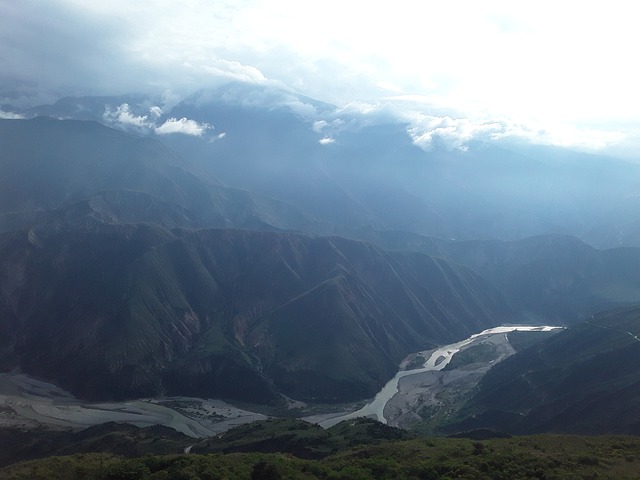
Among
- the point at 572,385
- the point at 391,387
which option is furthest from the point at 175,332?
the point at 572,385

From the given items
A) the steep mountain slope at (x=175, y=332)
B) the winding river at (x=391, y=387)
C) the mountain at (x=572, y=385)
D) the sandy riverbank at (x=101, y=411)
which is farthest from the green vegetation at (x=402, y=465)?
the steep mountain slope at (x=175, y=332)

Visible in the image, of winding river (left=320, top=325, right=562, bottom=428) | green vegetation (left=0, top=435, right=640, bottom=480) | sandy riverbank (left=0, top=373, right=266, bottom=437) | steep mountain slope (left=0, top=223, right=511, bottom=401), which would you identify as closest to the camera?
green vegetation (left=0, top=435, right=640, bottom=480)

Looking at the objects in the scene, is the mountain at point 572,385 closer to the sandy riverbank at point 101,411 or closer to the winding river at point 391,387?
the winding river at point 391,387

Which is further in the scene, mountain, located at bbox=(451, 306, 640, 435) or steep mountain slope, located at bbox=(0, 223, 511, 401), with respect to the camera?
steep mountain slope, located at bbox=(0, 223, 511, 401)

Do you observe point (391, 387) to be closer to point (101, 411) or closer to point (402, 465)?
point (101, 411)

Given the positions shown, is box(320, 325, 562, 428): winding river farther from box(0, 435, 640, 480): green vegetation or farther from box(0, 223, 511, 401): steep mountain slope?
box(0, 435, 640, 480): green vegetation

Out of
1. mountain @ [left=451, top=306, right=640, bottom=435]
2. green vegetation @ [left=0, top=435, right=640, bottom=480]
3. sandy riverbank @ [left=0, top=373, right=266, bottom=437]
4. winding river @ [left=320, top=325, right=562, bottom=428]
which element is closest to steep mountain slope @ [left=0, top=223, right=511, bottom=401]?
winding river @ [left=320, top=325, right=562, bottom=428]

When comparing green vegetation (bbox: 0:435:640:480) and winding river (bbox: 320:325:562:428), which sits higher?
green vegetation (bbox: 0:435:640:480)

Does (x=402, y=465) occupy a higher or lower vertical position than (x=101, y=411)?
higher
